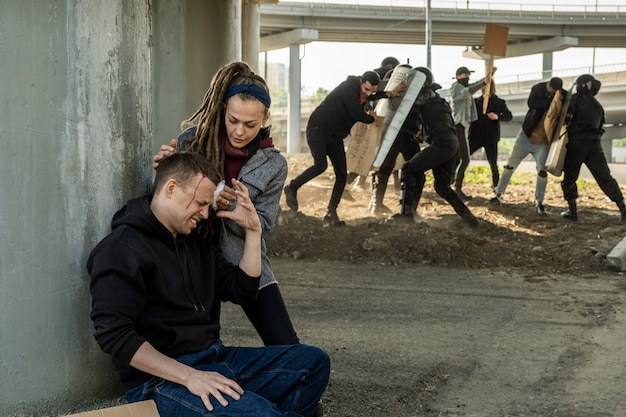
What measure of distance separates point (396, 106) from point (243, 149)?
7.75 m

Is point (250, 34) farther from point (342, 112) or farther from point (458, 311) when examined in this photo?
point (458, 311)

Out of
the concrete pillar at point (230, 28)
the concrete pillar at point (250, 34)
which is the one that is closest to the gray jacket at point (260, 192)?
the concrete pillar at point (230, 28)

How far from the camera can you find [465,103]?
1345cm

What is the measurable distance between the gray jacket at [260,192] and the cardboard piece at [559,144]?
9116 millimetres

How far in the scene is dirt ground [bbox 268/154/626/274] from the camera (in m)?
9.37

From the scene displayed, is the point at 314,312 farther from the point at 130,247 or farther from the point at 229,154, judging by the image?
the point at 130,247

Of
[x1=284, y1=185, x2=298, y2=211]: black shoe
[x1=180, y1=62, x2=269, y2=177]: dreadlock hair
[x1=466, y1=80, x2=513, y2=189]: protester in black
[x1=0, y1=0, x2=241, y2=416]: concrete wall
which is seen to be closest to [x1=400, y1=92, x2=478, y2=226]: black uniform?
[x1=284, y1=185, x2=298, y2=211]: black shoe

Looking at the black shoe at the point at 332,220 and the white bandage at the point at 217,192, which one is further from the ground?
the white bandage at the point at 217,192

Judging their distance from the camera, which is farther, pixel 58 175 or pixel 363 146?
pixel 363 146

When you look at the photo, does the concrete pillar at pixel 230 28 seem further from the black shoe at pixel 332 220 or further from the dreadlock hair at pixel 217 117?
the dreadlock hair at pixel 217 117

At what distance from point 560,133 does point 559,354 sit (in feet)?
23.7

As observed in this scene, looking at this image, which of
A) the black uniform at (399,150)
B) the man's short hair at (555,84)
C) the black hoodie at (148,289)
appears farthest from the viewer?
the man's short hair at (555,84)

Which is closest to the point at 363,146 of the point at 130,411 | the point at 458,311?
the point at 458,311

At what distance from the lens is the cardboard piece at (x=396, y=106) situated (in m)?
11.1
